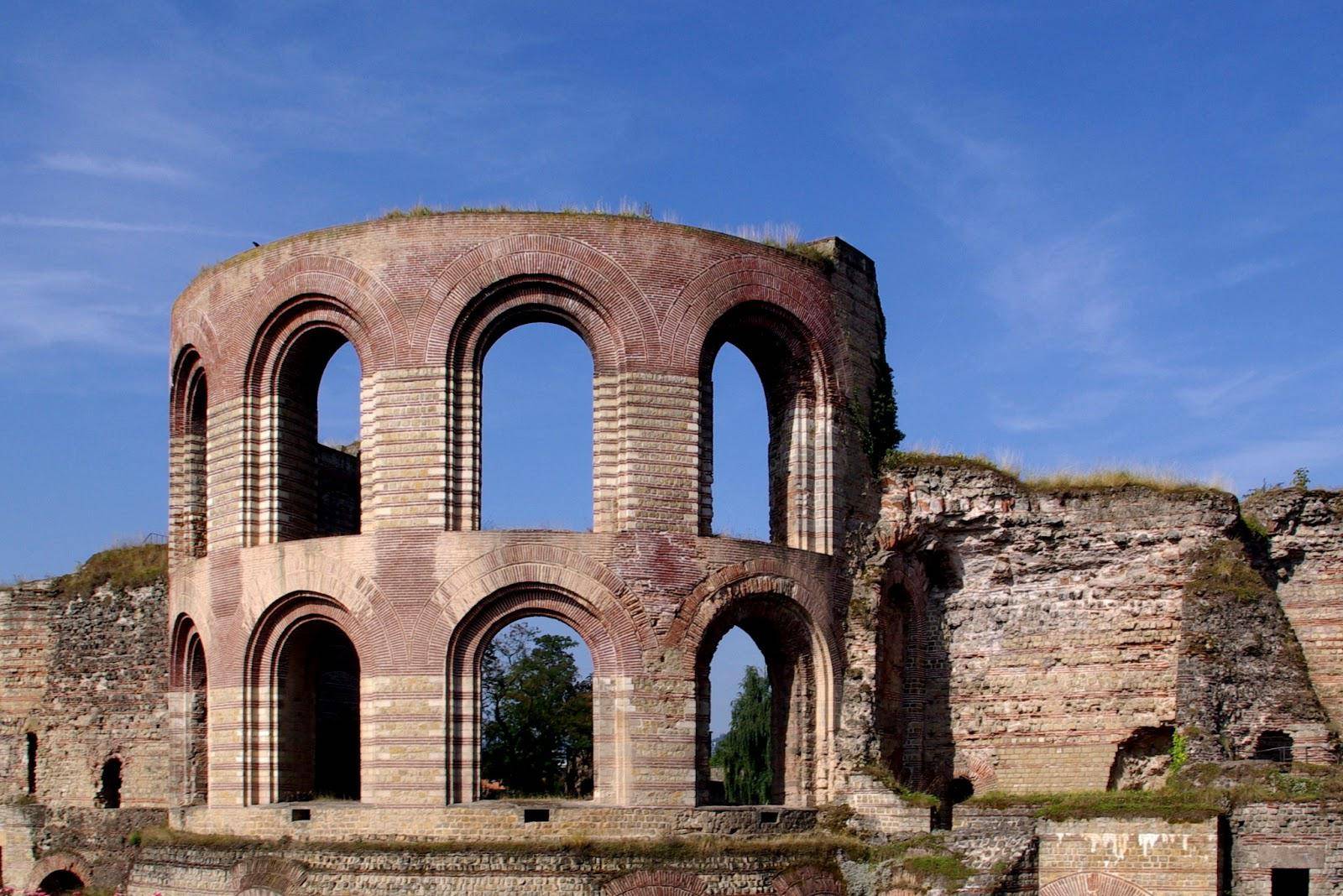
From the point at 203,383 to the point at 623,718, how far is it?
9502 mm

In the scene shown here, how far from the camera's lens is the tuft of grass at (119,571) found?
30.8m

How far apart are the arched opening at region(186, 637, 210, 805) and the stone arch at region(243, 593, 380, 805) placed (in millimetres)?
1196

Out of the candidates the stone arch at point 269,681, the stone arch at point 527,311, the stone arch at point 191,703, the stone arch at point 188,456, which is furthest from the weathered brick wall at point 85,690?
the stone arch at point 527,311

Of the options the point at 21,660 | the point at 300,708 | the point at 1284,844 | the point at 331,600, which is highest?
the point at 331,600

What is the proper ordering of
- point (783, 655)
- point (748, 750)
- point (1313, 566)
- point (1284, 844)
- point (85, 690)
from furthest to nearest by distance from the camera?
1. point (748, 750)
2. point (85, 690)
3. point (1313, 566)
4. point (783, 655)
5. point (1284, 844)

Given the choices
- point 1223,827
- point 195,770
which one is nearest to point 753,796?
point 195,770

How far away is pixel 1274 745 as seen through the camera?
25.1 metres

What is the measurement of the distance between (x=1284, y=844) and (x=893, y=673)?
7.17 metres

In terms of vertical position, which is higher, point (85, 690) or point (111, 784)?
point (85, 690)

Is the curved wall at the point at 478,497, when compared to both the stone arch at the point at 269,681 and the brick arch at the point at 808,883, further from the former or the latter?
the brick arch at the point at 808,883

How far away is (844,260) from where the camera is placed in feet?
92.2

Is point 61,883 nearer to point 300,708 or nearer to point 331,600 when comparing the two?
point 300,708

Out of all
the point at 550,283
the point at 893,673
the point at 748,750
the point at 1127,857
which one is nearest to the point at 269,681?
the point at 550,283

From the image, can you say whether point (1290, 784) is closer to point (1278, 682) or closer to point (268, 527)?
point (1278, 682)
